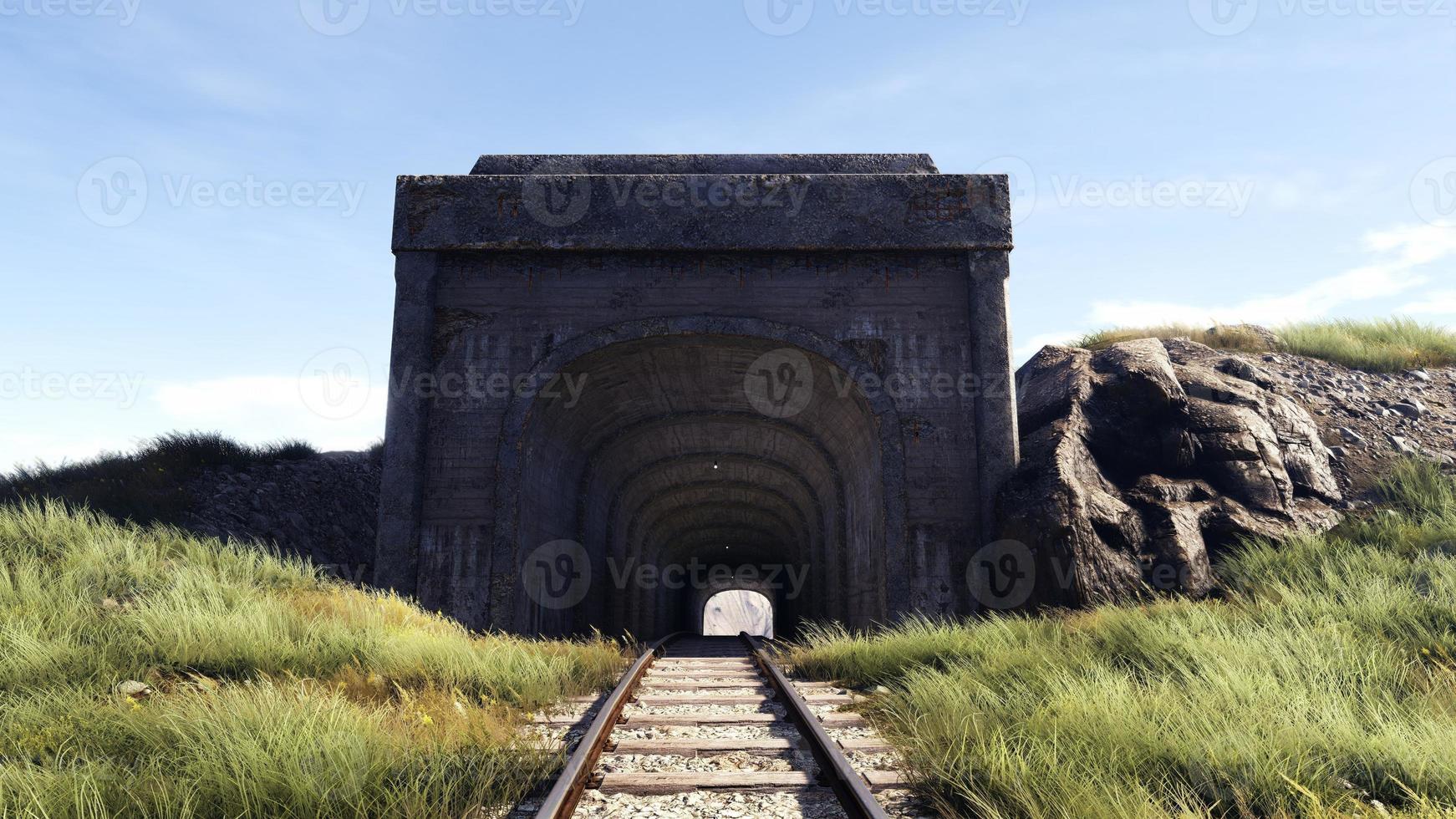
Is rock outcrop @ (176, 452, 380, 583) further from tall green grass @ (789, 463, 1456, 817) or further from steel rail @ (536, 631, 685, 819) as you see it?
tall green grass @ (789, 463, 1456, 817)

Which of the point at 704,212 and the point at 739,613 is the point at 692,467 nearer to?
the point at 704,212

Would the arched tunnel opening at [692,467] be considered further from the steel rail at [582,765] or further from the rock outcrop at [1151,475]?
the steel rail at [582,765]

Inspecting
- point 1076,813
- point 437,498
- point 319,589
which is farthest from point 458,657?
point 437,498

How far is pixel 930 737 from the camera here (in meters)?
4.07

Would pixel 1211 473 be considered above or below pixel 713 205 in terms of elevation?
below

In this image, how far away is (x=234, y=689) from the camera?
4.32 meters

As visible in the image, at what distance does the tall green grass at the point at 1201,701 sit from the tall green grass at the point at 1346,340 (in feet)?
29.0

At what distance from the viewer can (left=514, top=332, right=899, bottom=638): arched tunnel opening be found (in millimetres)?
11656

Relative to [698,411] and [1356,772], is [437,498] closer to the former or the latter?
[698,411]

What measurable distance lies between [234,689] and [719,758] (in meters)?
2.61

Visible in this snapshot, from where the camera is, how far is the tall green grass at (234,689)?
3.24 m

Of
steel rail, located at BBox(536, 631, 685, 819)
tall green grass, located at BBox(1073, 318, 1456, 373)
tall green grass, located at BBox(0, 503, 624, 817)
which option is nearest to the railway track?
steel rail, located at BBox(536, 631, 685, 819)

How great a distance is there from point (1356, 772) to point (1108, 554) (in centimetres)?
640

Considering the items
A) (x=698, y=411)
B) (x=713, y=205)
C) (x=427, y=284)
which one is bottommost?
(x=698, y=411)
